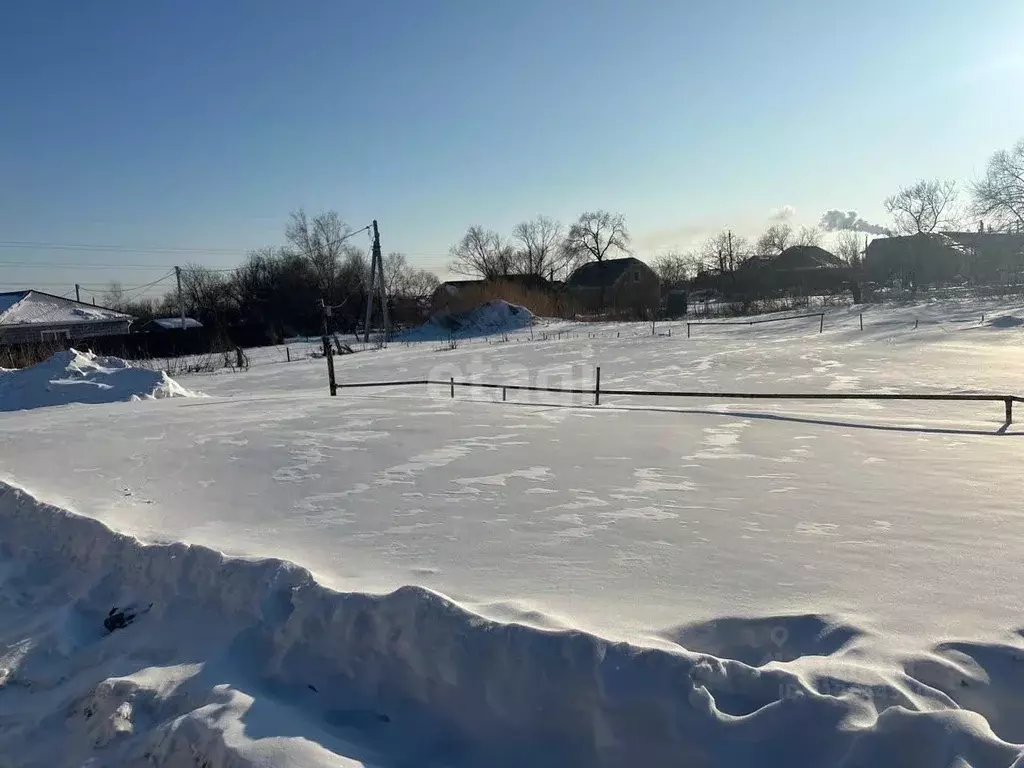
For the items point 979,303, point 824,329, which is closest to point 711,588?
point 824,329

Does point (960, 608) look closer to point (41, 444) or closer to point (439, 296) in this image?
point (41, 444)

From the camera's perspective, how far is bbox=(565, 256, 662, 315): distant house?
69562 millimetres

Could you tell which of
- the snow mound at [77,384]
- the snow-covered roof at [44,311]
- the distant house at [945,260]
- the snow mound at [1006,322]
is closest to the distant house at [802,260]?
the distant house at [945,260]

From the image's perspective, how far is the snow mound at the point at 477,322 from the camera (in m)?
51.5

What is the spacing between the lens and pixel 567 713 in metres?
3.12

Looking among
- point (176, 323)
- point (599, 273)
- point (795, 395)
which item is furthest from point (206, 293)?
point (795, 395)

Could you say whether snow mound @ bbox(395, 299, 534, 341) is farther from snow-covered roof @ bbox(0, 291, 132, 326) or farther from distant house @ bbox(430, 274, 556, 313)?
snow-covered roof @ bbox(0, 291, 132, 326)

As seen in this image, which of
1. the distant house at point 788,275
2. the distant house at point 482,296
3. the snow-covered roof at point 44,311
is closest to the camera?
the snow-covered roof at point 44,311

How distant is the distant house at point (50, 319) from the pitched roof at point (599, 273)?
49.1 meters

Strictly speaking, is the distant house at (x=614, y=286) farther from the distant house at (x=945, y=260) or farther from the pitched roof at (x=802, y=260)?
the distant house at (x=945, y=260)

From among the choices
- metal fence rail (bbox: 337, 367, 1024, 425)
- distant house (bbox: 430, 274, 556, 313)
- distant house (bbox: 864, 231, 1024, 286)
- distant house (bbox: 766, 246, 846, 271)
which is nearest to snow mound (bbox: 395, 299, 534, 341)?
distant house (bbox: 430, 274, 556, 313)

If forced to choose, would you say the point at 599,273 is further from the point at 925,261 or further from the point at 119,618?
the point at 119,618

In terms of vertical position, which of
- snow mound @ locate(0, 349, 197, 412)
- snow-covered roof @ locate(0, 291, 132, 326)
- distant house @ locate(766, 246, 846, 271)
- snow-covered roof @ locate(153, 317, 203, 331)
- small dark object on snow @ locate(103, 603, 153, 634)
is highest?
distant house @ locate(766, 246, 846, 271)

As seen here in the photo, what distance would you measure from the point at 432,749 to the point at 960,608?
2872 mm
